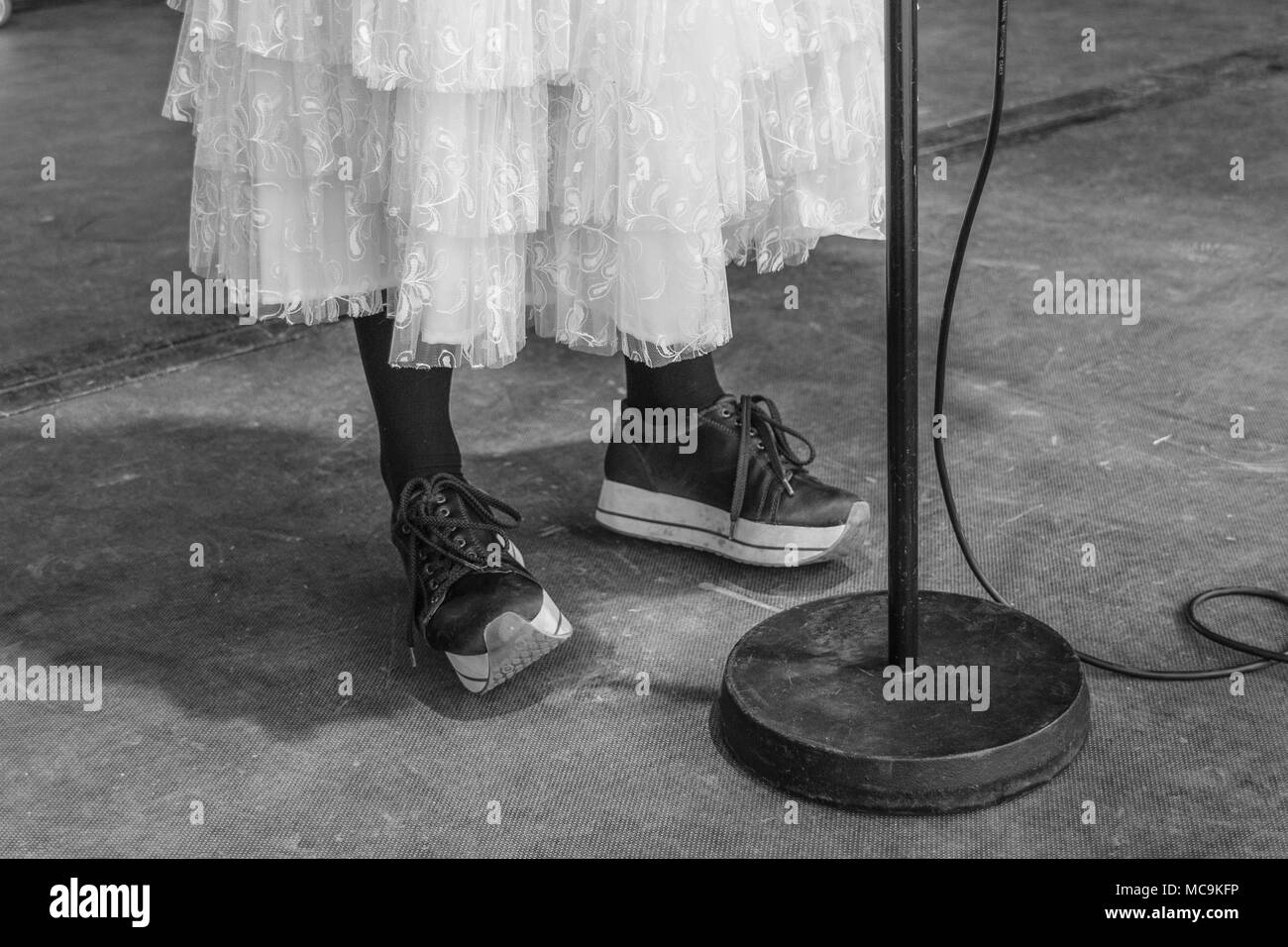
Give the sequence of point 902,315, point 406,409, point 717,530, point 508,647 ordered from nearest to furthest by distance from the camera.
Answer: point 902,315 < point 508,647 < point 406,409 < point 717,530

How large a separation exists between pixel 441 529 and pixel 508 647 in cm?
14

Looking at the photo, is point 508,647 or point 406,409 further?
point 406,409

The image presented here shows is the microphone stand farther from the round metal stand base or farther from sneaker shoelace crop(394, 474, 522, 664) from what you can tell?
sneaker shoelace crop(394, 474, 522, 664)

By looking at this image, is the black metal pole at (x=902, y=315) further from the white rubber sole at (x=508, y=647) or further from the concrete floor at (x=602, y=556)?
the white rubber sole at (x=508, y=647)

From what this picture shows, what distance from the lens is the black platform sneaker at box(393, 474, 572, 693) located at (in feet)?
3.99

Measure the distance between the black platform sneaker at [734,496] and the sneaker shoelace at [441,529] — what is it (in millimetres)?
191

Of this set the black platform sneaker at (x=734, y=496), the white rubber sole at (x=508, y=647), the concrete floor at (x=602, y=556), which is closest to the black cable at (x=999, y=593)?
the concrete floor at (x=602, y=556)

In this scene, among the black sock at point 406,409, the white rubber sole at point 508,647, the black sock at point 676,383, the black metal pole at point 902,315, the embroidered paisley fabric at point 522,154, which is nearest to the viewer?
the black metal pole at point 902,315

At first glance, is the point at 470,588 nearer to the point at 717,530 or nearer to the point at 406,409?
the point at 406,409

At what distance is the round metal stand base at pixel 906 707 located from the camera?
1.05 metres

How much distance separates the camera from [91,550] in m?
1.51

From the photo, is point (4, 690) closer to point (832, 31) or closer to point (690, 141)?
point (690, 141)

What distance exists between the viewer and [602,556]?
1.47 metres

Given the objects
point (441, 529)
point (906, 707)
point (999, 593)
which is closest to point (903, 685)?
point (906, 707)
